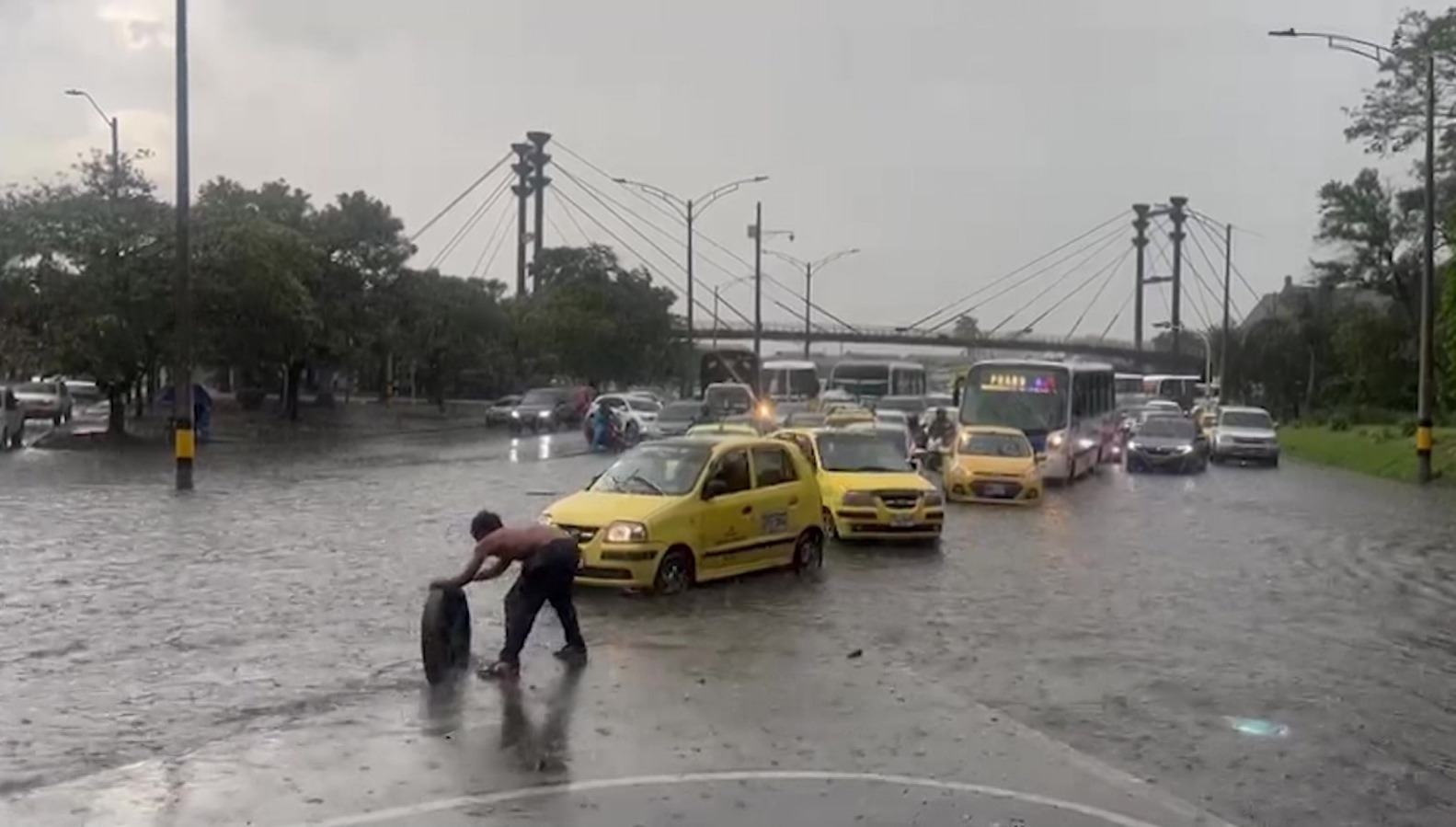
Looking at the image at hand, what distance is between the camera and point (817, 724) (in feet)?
34.7

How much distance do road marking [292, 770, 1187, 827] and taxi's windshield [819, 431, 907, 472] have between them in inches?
556

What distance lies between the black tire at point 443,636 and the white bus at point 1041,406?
2631cm

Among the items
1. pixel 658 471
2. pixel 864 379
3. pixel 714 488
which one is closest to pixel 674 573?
pixel 714 488

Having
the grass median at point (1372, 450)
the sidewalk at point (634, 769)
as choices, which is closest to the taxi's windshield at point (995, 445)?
the grass median at point (1372, 450)

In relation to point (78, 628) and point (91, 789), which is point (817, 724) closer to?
point (91, 789)

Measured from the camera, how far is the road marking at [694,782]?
827cm

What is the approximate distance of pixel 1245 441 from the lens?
48.5 metres

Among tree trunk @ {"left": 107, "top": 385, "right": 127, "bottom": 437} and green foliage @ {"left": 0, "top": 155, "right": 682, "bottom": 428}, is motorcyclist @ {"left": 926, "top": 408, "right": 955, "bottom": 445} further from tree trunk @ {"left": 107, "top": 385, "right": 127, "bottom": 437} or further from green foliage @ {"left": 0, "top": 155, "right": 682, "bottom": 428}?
tree trunk @ {"left": 107, "top": 385, "right": 127, "bottom": 437}

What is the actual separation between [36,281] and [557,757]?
3889 cm

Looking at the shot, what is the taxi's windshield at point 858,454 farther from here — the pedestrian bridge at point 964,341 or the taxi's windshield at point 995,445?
the pedestrian bridge at point 964,341

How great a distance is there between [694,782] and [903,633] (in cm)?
592

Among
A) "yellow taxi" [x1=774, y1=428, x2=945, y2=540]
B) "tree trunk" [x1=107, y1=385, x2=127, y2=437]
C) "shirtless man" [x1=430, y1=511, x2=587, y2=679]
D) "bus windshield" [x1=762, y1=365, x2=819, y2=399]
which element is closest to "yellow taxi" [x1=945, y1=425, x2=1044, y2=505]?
"yellow taxi" [x1=774, y1=428, x2=945, y2=540]

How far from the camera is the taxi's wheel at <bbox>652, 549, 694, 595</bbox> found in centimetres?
1623

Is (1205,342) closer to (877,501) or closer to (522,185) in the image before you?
(522,185)
